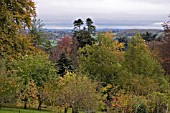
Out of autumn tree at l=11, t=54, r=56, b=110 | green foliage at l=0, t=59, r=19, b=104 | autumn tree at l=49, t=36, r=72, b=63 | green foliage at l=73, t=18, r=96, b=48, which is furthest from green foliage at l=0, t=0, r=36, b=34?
autumn tree at l=49, t=36, r=72, b=63

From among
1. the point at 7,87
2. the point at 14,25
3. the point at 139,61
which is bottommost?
the point at 139,61

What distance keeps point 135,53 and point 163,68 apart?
3.14 meters

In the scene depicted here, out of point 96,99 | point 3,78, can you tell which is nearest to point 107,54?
point 96,99

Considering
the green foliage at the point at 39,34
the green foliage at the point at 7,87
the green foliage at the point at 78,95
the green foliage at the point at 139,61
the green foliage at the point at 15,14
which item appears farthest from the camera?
the green foliage at the point at 39,34

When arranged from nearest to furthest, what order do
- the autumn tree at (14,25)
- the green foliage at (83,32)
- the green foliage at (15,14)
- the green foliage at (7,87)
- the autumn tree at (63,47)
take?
the green foliage at (7,87), the green foliage at (15,14), the autumn tree at (14,25), the green foliage at (83,32), the autumn tree at (63,47)

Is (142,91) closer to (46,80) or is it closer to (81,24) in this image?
(46,80)

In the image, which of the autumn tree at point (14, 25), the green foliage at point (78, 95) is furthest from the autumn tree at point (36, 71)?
the autumn tree at point (14, 25)

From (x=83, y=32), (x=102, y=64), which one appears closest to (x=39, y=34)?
(x=83, y=32)

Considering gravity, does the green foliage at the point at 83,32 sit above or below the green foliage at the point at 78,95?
above

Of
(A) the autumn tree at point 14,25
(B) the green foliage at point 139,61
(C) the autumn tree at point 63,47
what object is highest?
(A) the autumn tree at point 14,25

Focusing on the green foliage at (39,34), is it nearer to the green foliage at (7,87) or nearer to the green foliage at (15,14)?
the green foliage at (15,14)

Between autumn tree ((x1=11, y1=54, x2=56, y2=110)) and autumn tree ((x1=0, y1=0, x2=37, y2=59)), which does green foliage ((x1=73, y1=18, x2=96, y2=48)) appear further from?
autumn tree ((x1=11, y1=54, x2=56, y2=110))

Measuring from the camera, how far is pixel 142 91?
23500mm

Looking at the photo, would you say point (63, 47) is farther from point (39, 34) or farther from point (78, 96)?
point (78, 96)
